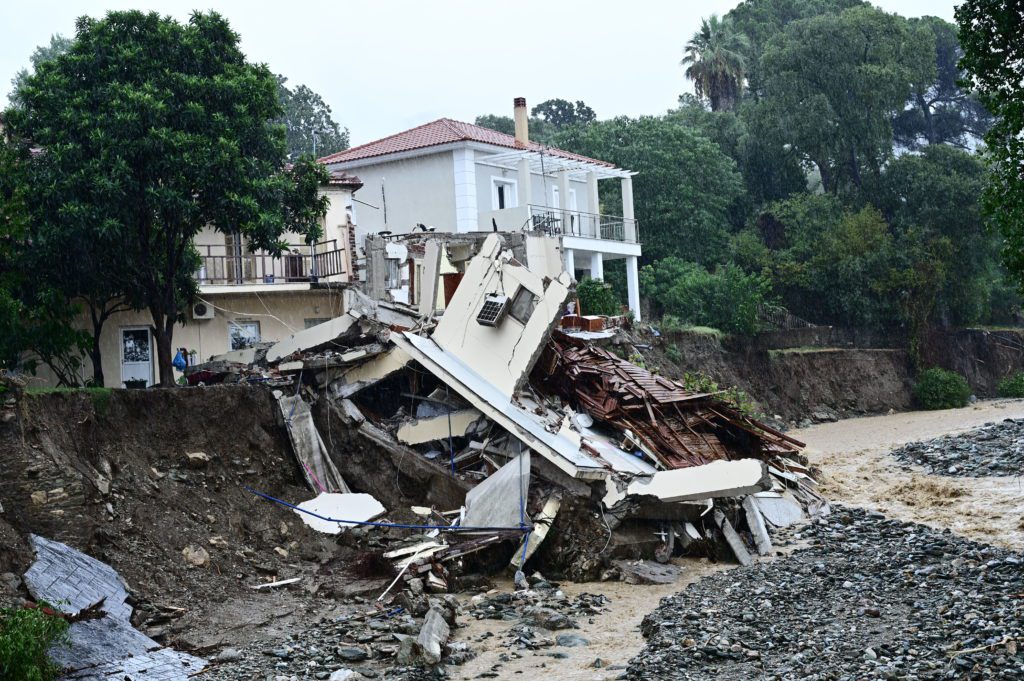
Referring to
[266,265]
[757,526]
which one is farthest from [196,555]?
[266,265]

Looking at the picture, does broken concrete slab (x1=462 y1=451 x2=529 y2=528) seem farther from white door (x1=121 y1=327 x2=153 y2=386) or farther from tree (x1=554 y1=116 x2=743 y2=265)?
tree (x1=554 y1=116 x2=743 y2=265)

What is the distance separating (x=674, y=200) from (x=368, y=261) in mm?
23694

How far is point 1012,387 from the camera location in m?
48.3

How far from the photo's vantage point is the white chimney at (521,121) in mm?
39844

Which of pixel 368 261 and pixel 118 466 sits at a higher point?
pixel 368 261

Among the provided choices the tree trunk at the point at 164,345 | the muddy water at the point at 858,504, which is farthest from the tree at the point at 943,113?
the tree trunk at the point at 164,345

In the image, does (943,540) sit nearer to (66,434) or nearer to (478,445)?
(478,445)

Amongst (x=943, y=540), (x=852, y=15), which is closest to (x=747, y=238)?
(x=852, y=15)

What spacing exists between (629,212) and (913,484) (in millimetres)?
19222

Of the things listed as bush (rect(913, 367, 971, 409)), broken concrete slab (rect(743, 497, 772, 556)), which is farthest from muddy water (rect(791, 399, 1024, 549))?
bush (rect(913, 367, 971, 409))

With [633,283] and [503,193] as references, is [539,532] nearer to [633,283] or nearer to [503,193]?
[503,193]

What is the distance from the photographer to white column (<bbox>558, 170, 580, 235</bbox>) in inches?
1487

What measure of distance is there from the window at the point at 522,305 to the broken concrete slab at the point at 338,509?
14.9ft

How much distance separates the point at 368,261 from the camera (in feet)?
91.4
